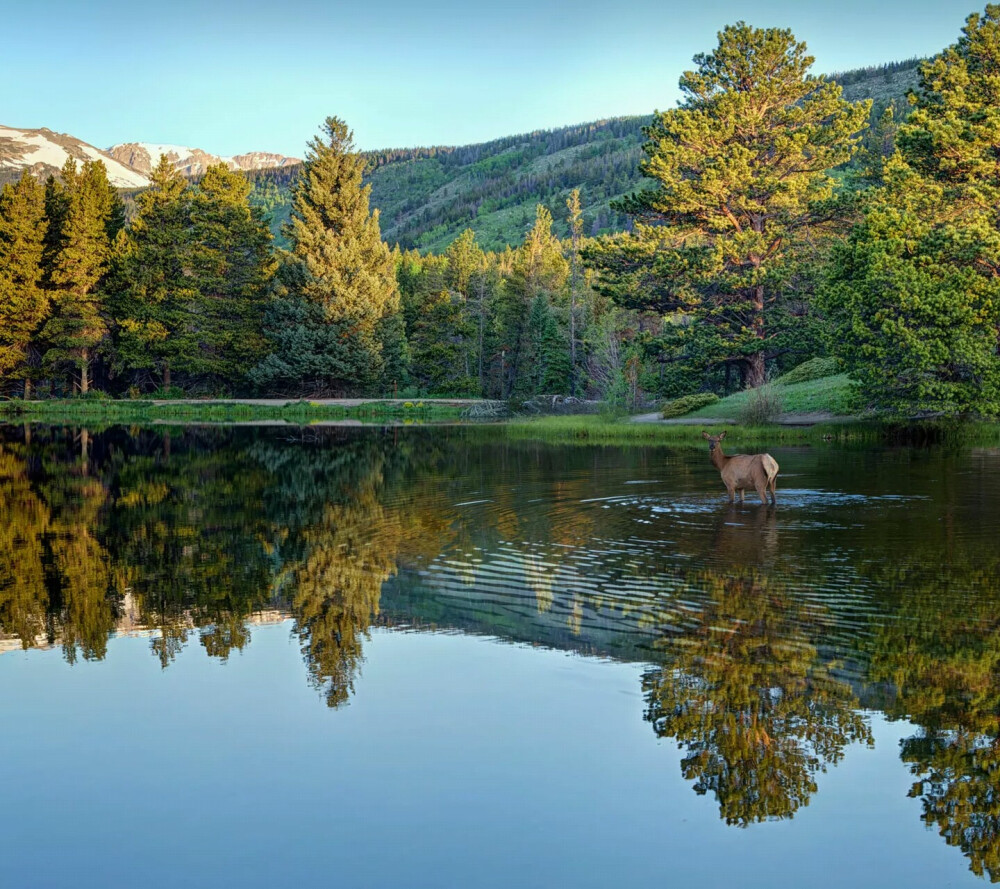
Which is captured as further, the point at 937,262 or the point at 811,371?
the point at 811,371

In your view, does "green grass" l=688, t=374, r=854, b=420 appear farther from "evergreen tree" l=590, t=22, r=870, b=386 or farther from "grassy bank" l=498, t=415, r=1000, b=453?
"evergreen tree" l=590, t=22, r=870, b=386

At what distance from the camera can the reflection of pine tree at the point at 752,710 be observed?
560 centimetres

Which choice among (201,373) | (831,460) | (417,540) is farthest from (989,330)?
(201,373)

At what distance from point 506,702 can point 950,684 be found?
320cm

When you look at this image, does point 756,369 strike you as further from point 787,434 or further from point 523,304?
point 523,304

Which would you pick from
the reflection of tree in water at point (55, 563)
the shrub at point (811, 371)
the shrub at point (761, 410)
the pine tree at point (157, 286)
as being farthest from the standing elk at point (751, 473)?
the pine tree at point (157, 286)

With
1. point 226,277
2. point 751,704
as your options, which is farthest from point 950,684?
point 226,277

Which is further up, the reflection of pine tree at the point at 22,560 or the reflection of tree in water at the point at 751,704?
the reflection of tree in water at the point at 751,704

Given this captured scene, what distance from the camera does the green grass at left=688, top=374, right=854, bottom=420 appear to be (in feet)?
126

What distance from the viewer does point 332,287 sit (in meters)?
67.2

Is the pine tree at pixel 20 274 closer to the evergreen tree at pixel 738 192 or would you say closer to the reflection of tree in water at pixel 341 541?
the evergreen tree at pixel 738 192

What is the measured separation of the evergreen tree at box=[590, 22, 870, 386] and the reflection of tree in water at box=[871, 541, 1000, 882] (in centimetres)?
3537

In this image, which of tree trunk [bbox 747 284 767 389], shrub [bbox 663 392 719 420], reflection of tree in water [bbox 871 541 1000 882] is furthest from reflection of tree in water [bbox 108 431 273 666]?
tree trunk [bbox 747 284 767 389]

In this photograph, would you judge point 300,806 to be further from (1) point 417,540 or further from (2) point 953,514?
(2) point 953,514
